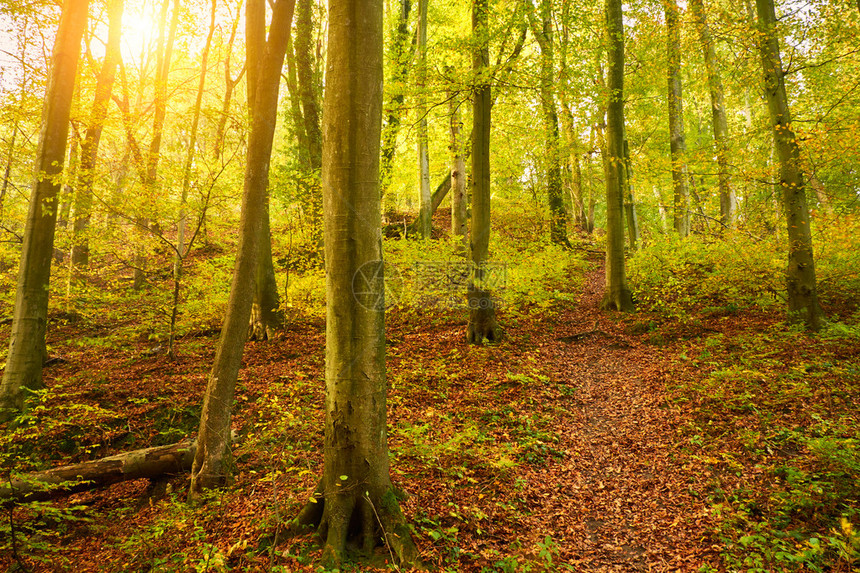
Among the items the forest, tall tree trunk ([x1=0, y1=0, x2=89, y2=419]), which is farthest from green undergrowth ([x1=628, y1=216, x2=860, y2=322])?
tall tree trunk ([x1=0, y1=0, x2=89, y2=419])

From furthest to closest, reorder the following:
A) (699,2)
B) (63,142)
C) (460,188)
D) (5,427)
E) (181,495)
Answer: (460,188) → (699,2) → (63,142) → (5,427) → (181,495)

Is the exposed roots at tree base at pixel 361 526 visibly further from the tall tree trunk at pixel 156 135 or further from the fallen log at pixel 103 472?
the tall tree trunk at pixel 156 135

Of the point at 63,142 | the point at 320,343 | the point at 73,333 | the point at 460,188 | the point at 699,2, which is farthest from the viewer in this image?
the point at 460,188

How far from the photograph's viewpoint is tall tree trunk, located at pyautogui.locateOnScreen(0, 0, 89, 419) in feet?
19.5

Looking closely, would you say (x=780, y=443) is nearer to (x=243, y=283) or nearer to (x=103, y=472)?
(x=243, y=283)

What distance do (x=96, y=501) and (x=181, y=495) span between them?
1052 mm

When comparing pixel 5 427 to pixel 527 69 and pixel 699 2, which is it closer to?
pixel 527 69

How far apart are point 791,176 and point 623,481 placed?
7160 millimetres

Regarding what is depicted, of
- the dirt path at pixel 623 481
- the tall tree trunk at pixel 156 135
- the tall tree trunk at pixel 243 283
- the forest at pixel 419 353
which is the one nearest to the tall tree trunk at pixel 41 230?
the forest at pixel 419 353

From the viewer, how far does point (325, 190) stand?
11.5 feet

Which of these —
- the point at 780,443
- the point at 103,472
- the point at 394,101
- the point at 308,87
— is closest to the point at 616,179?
the point at 394,101

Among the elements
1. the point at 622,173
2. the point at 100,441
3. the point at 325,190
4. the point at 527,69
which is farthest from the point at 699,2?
the point at 100,441

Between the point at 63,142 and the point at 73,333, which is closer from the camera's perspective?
the point at 63,142

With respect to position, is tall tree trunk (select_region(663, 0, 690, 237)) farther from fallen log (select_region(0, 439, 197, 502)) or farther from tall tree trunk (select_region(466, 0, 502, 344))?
fallen log (select_region(0, 439, 197, 502))
